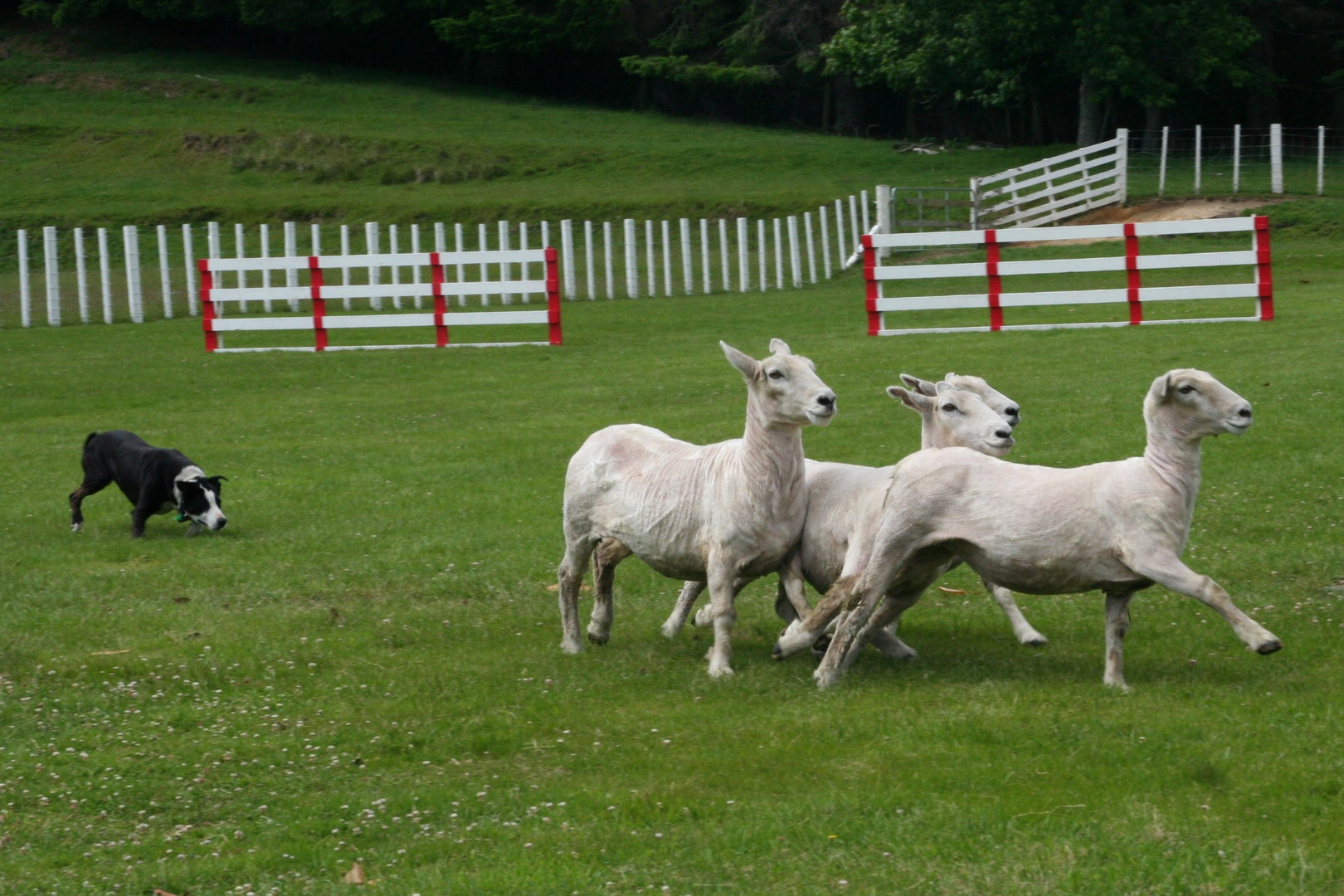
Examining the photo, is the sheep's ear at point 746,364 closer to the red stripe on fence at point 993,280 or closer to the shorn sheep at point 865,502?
the shorn sheep at point 865,502

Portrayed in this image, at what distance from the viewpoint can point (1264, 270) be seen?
20.6 meters

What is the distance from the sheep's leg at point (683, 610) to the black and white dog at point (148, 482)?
15.6 ft

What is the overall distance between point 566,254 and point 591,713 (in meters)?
26.2

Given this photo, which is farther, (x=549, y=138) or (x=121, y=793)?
(x=549, y=138)

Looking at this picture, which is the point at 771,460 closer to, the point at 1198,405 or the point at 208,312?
the point at 1198,405

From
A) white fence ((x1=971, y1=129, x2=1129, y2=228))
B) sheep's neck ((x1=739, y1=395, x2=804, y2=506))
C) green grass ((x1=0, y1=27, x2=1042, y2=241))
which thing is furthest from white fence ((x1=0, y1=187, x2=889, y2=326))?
sheep's neck ((x1=739, y1=395, x2=804, y2=506))

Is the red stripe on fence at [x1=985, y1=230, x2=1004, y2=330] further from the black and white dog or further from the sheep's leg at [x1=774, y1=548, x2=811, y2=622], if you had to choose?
the sheep's leg at [x1=774, y1=548, x2=811, y2=622]

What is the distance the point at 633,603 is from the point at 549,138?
161ft

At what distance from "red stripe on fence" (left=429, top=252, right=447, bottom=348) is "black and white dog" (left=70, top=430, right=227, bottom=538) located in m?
10.8

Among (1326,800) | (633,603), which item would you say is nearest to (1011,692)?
(1326,800)

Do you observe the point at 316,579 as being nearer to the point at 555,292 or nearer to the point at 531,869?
the point at 531,869

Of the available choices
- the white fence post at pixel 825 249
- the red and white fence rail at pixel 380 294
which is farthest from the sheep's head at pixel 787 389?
the white fence post at pixel 825 249

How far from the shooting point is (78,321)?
3058 cm

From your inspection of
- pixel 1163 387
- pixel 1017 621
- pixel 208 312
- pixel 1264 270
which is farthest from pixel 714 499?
pixel 208 312
